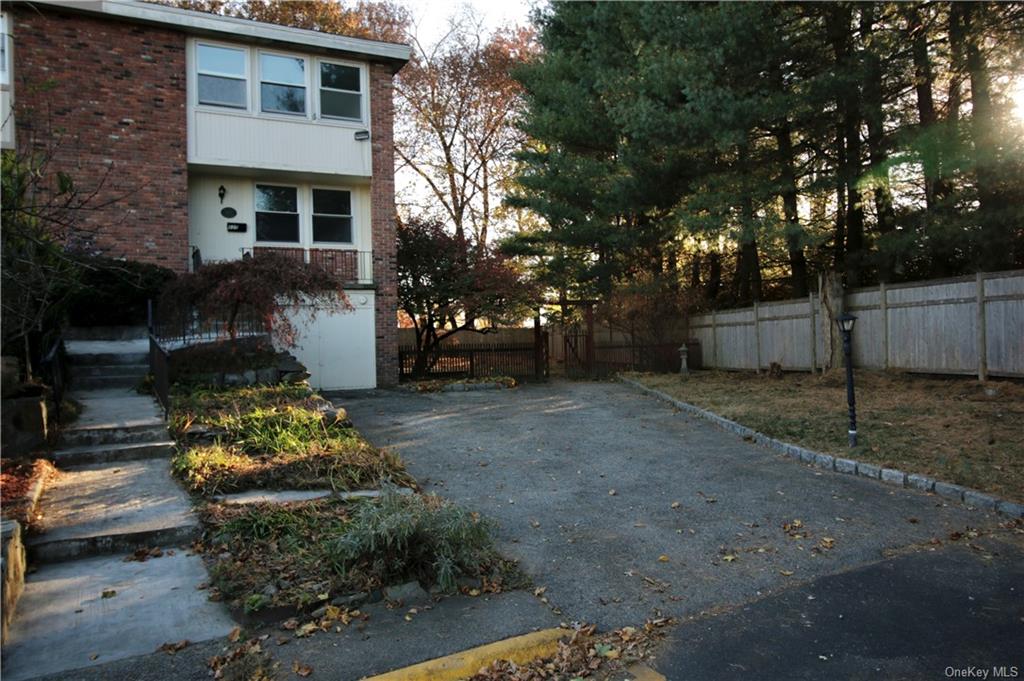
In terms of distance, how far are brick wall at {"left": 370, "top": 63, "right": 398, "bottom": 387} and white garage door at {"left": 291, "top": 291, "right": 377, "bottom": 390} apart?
32 cm

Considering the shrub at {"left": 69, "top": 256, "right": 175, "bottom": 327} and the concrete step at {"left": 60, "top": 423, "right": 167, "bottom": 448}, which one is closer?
the concrete step at {"left": 60, "top": 423, "right": 167, "bottom": 448}

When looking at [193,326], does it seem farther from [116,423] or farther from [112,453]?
[112,453]

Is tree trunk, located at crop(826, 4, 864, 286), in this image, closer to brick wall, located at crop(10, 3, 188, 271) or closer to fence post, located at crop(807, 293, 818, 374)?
fence post, located at crop(807, 293, 818, 374)

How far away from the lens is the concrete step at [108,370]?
32.2 ft

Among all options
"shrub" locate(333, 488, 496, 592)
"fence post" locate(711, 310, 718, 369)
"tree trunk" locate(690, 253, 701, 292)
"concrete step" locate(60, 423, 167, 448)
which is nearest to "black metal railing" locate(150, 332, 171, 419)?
"concrete step" locate(60, 423, 167, 448)

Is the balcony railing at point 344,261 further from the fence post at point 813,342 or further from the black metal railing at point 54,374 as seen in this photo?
the fence post at point 813,342

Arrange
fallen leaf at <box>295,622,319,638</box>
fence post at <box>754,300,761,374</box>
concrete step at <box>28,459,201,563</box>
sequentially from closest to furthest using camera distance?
fallen leaf at <box>295,622,319,638</box> → concrete step at <box>28,459,201,563</box> → fence post at <box>754,300,761,374</box>

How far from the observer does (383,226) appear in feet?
51.3

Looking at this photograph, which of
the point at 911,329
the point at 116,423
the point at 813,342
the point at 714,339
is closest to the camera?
the point at 116,423

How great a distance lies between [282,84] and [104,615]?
13646 millimetres

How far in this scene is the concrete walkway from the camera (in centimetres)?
352

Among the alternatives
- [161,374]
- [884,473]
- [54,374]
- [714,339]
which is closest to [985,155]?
[884,473]

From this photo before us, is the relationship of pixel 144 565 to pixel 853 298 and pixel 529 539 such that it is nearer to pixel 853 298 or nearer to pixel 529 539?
pixel 529 539

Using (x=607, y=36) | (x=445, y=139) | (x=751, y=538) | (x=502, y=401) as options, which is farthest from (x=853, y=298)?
(x=445, y=139)
